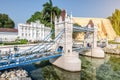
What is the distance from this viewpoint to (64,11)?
29062mm

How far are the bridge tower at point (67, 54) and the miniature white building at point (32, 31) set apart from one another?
18.3m

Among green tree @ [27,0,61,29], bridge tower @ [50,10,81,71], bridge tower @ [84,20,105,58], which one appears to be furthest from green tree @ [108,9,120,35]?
bridge tower @ [50,10,81,71]

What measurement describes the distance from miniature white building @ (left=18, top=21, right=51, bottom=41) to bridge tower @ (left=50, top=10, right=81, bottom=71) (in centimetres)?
1833

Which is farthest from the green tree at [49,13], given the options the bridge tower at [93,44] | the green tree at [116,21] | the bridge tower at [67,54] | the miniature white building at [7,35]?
the green tree at [116,21]

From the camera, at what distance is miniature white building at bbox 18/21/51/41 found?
1754 inches

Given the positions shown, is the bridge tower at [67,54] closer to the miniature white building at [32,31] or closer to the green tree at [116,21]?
the miniature white building at [32,31]

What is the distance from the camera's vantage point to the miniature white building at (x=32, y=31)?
1754 inches

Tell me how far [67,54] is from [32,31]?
2419 cm

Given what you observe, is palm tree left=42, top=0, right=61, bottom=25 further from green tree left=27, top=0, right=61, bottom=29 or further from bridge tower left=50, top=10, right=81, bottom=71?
bridge tower left=50, top=10, right=81, bottom=71

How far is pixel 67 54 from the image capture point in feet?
83.8

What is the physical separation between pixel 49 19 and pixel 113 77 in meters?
36.1

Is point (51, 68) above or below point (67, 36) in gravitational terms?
below

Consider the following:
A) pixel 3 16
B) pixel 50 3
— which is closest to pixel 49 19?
pixel 50 3

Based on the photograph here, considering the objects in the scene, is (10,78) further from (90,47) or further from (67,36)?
(90,47)
